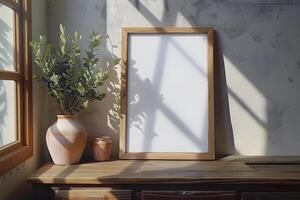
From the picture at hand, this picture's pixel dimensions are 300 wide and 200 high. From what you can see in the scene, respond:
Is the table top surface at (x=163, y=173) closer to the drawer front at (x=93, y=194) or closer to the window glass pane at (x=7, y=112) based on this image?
the drawer front at (x=93, y=194)

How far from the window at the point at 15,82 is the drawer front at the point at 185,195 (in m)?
0.78

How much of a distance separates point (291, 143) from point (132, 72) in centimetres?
124

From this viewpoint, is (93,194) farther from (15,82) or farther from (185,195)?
(15,82)

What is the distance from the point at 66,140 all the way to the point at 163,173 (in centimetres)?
64

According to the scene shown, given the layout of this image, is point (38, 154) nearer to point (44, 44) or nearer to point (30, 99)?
point (30, 99)

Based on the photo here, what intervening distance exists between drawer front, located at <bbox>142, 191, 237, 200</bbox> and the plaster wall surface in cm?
59

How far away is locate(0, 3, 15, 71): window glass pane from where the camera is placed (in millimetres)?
1880

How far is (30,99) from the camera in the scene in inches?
82.7

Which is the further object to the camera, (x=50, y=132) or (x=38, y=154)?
(x=38, y=154)

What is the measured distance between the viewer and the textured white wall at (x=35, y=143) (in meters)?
1.84

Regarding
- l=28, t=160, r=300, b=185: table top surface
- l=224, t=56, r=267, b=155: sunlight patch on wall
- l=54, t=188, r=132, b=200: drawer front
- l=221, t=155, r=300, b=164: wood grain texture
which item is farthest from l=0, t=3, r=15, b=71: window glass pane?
l=221, t=155, r=300, b=164: wood grain texture

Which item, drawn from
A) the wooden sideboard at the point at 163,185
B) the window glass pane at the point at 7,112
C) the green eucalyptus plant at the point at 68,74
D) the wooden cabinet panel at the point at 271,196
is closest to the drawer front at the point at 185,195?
the wooden sideboard at the point at 163,185

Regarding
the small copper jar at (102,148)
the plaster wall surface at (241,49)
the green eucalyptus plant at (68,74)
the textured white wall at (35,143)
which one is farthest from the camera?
the plaster wall surface at (241,49)

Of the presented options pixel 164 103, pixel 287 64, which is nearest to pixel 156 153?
pixel 164 103
